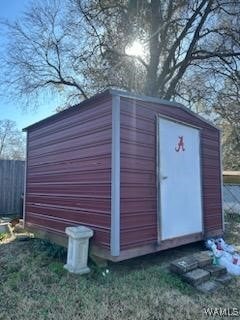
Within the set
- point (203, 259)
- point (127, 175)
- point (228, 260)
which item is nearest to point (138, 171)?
point (127, 175)

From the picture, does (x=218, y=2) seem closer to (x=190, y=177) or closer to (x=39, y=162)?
(x=190, y=177)

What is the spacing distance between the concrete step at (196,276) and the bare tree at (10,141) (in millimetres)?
23630

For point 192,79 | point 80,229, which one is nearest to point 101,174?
point 80,229

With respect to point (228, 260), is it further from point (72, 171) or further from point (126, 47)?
point (126, 47)

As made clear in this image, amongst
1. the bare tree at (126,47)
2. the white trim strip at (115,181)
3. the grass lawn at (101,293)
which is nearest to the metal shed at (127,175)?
the white trim strip at (115,181)

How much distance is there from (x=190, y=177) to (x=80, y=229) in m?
2.19

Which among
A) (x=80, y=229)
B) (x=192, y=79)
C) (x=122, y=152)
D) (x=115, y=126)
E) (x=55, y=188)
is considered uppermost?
(x=192, y=79)

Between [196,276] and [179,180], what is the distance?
163 cm

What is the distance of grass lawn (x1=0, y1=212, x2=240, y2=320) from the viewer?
3148 millimetres

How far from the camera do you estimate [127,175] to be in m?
4.29

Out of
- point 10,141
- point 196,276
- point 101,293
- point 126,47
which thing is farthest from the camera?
point 10,141

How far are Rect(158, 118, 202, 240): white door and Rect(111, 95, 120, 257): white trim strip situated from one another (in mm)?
903

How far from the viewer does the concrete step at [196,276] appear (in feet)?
12.7

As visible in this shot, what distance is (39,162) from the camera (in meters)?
6.23
